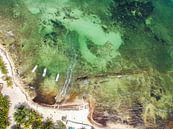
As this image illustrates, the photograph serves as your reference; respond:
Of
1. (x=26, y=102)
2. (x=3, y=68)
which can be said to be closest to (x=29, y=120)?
(x=26, y=102)

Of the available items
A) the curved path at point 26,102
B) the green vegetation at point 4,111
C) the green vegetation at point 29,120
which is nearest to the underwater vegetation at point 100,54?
the curved path at point 26,102

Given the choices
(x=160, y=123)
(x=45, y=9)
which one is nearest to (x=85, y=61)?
(x=45, y=9)

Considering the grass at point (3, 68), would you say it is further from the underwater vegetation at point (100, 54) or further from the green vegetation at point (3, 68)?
the underwater vegetation at point (100, 54)

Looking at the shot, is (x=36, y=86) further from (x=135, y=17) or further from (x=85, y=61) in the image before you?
(x=135, y=17)

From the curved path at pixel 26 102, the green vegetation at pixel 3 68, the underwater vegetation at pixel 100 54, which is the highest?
the underwater vegetation at pixel 100 54

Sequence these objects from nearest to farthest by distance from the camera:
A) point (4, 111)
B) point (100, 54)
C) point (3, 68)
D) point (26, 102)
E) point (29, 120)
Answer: point (4, 111)
point (29, 120)
point (3, 68)
point (26, 102)
point (100, 54)

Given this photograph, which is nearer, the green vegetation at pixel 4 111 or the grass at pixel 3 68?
the green vegetation at pixel 4 111

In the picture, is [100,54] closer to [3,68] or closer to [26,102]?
[26,102]
